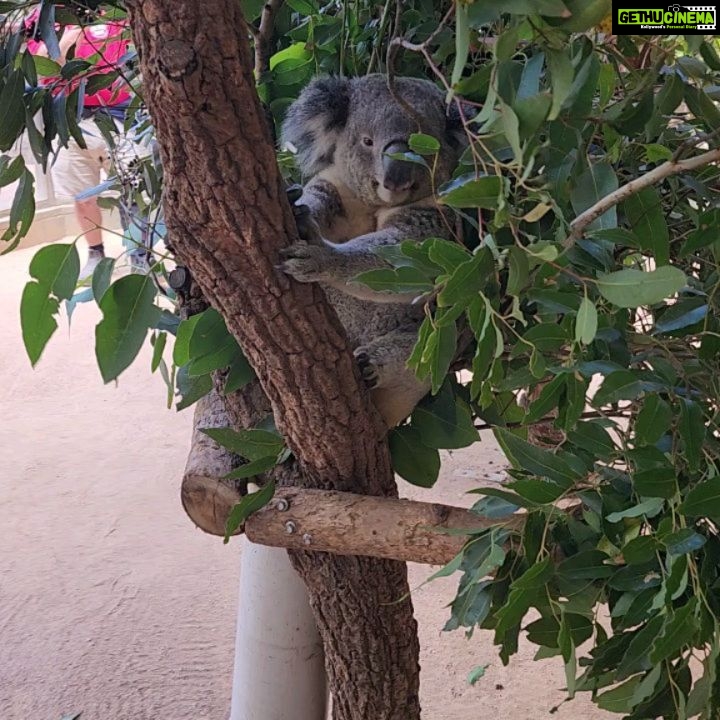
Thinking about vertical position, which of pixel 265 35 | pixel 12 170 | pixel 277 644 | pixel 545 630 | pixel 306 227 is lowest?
pixel 277 644

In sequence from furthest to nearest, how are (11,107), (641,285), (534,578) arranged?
(11,107) < (534,578) < (641,285)

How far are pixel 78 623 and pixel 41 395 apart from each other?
5.98 ft

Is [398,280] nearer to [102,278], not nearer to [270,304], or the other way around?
[270,304]

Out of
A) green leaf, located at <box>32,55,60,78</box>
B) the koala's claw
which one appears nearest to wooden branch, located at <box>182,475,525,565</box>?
the koala's claw

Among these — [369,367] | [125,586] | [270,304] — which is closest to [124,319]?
[270,304]

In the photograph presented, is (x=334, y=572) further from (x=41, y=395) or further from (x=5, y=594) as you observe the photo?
(x=41, y=395)

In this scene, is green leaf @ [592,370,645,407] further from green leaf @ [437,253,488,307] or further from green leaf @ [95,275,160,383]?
green leaf @ [95,275,160,383]

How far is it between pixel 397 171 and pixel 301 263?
508 mm

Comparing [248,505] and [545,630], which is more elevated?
[248,505]

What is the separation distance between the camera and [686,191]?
125 centimetres

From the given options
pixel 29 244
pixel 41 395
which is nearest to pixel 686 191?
pixel 41 395

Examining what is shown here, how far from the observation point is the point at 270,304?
112 centimetres

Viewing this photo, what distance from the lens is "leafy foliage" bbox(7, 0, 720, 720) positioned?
2.39 ft

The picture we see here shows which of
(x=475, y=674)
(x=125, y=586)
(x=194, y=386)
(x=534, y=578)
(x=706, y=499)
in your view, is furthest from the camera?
(x=125, y=586)
